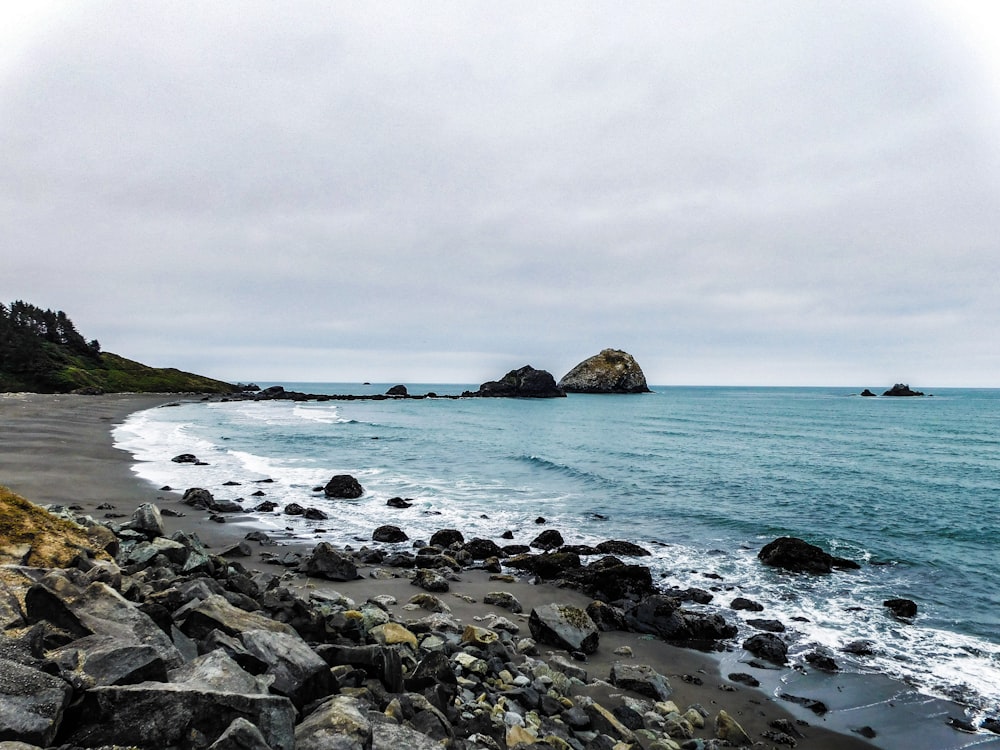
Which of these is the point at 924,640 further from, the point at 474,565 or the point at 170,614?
the point at 170,614

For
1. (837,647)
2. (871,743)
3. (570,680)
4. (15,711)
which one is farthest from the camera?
(837,647)

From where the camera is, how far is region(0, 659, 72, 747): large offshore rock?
4.39 metres

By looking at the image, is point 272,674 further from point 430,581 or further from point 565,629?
point 430,581

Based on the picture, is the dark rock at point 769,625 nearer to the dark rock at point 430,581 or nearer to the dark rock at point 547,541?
the dark rock at point 547,541

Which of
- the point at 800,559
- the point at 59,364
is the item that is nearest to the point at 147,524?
the point at 800,559

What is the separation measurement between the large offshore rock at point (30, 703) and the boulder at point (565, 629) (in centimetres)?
959

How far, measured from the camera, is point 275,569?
16516mm

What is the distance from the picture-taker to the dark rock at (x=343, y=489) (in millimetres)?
28531

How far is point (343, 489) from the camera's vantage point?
28656 mm

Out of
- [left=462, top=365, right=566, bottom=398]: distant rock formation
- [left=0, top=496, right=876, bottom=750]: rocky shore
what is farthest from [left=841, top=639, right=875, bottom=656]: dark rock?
[left=462, top=365, right=566, bottom=398]: distant rock formation

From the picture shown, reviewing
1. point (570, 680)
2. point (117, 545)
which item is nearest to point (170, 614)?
point (117, 545)

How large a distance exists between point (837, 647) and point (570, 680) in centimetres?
732

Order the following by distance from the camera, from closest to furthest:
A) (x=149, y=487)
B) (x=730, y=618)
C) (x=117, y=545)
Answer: (x=117, y=545) < (x=730, y=618) < (x=149, y=487)

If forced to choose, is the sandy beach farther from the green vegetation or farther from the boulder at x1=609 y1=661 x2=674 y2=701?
the green vegetation
